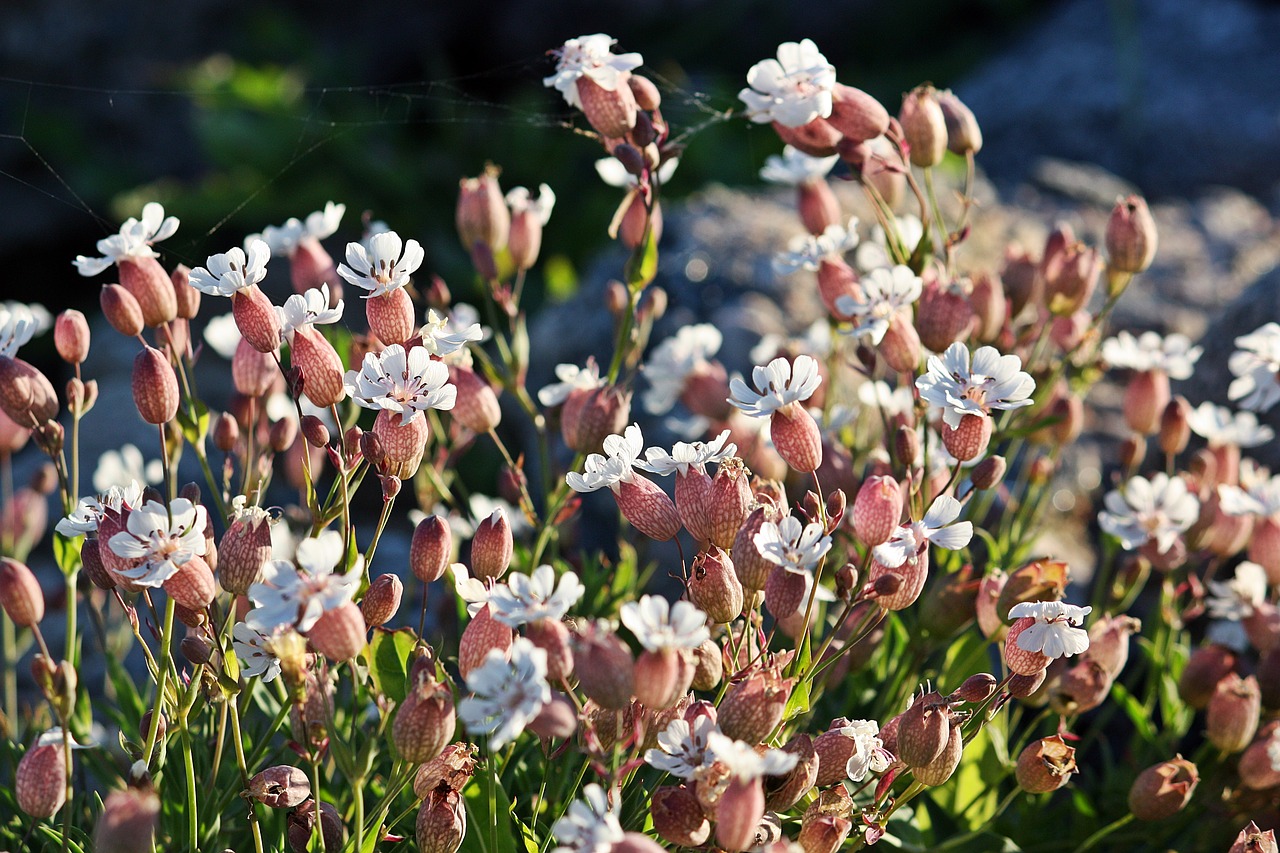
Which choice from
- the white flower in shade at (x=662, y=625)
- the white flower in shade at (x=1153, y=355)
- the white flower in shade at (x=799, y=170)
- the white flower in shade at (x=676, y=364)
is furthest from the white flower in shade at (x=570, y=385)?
the white flower in shade at (x=1153, y=355)

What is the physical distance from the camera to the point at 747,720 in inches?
32.3

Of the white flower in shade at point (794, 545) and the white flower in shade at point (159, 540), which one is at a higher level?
the white flower in shade at point (159, 540)

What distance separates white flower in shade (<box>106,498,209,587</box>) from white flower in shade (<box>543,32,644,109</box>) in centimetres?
53

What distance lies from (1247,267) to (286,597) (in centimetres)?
227

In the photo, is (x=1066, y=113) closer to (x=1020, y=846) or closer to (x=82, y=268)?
(x=1020, y=846)

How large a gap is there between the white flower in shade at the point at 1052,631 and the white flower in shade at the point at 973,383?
163 mm

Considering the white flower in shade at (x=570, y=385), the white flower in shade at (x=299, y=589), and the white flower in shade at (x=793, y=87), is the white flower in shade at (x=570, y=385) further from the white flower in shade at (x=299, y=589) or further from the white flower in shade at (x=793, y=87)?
the white flower in shade at (x=299, y=589)

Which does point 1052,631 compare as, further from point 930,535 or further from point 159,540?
point 159,540

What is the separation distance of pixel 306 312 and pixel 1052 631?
0.61 metres

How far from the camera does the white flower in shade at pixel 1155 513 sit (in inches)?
48.8

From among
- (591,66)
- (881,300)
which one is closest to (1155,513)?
(881,300)

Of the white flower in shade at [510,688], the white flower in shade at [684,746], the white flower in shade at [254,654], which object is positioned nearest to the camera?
the white flower in shade at [510,688]

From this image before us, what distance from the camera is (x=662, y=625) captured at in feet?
2.62

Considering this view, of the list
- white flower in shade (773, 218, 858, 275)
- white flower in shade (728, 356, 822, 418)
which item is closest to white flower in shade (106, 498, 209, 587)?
white flower in shade (728, 356, 822, 418)
